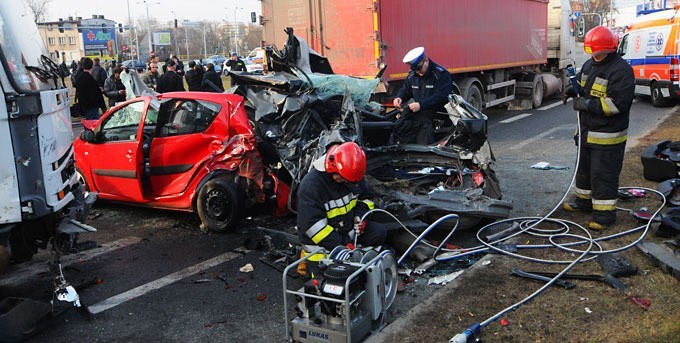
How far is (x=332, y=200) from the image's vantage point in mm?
4504

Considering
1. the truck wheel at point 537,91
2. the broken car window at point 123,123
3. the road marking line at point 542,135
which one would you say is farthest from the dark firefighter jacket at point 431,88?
the truck wheel at point 537,91

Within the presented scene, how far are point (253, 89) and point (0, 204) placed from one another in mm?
3342

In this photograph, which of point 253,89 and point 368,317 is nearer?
point 368,317

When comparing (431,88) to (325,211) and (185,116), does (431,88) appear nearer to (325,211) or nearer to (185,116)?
(185,116)

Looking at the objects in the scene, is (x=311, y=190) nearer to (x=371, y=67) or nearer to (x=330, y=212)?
(x=330, y=212)

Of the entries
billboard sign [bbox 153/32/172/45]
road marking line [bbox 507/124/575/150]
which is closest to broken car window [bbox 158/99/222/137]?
road marking line [bbox 507/124/575/150]

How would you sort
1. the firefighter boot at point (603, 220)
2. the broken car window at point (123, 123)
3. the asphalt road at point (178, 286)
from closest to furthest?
the asphalt road at point (178, 286), the firefighter boot at point (603, 220), the broken car window at point (123, 123)

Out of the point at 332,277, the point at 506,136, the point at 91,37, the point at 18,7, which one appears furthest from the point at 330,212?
the point at 91,37

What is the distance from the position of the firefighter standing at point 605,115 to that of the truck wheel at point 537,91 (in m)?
12.0

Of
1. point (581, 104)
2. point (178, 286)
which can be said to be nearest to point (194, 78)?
point (178, 286)

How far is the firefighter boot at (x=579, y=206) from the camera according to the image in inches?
249

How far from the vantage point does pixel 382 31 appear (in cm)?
1039

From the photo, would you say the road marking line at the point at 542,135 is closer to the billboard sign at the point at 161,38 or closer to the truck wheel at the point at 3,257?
the truck wheel at the point at 3,257

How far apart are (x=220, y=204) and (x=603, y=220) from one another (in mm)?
4052
